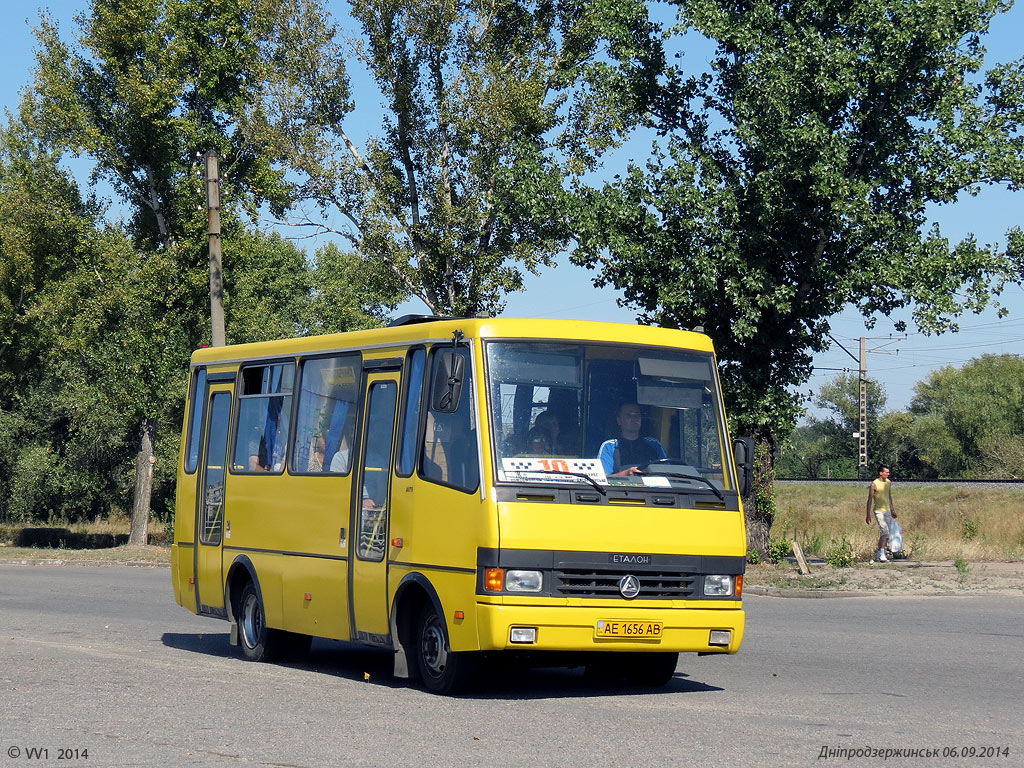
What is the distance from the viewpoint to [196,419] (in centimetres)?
1611

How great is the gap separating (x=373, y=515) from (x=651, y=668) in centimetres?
262

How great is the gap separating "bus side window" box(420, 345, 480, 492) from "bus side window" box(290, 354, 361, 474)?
1.46 meters

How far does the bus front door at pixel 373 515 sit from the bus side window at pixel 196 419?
4109 mm

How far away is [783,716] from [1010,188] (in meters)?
17.3

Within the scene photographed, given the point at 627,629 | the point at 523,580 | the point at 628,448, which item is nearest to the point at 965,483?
the point at 628,448

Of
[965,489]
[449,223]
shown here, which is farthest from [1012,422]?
[449,223]

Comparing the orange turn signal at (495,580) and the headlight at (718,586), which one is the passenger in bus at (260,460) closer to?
the orange turn signal at (495,580)

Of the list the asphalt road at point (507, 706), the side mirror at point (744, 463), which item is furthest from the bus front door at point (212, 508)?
the side mirror at point (744, 463)

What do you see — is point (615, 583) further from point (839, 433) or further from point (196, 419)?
point (839, 433)

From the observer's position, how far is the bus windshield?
1080 cm

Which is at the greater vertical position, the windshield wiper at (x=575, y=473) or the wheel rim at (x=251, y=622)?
the windshield wiper at (x=575, y=473)

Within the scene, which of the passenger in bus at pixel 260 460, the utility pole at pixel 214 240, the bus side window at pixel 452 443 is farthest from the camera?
the utility pole at pixel 214 240

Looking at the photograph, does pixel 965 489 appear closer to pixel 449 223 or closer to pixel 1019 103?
pixel 449 223

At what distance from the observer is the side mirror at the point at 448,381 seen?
10.5 m
